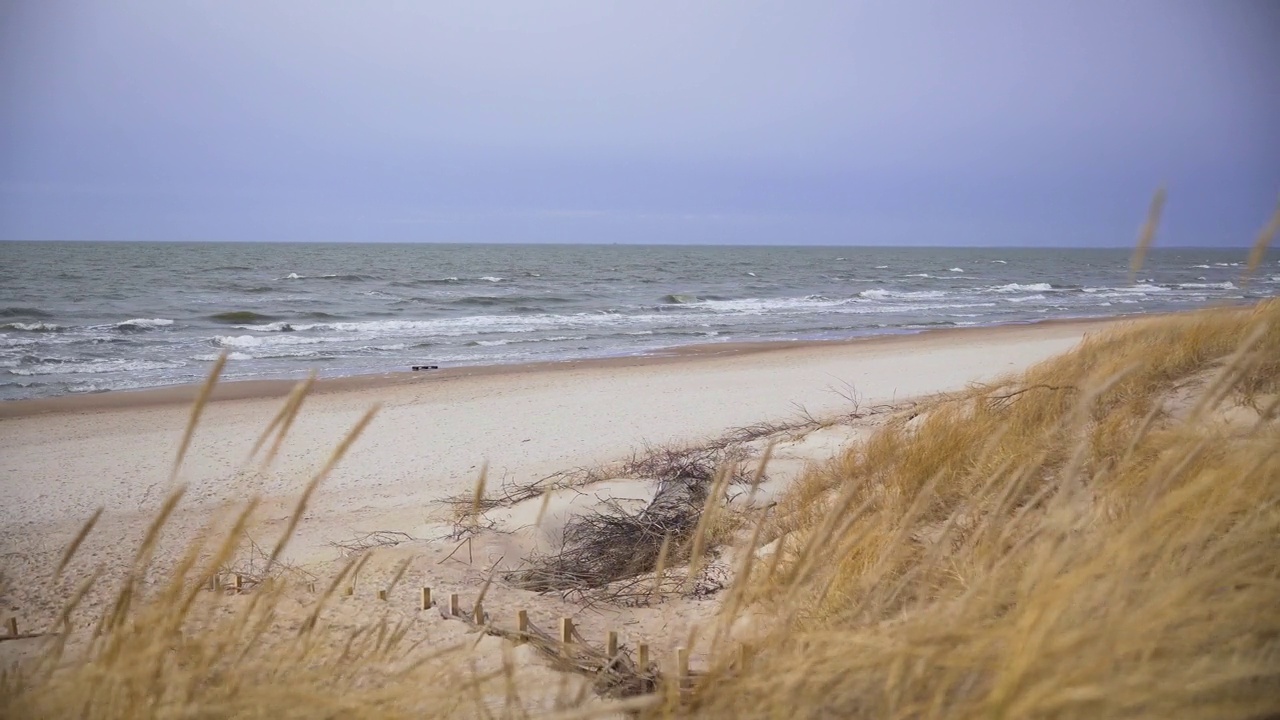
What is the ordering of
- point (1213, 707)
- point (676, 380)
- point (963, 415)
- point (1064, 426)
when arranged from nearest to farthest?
1. point (1213, 707)
2. point (1064, 426)
3. point (963, 415)
4. point (676, 380)

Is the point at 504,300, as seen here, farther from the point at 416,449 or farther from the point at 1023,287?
the point at 1023,287

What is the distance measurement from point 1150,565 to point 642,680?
1.55 metres

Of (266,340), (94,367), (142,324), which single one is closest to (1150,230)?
(94,367)

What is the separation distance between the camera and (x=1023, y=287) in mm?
42250

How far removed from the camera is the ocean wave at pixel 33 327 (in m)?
19.2

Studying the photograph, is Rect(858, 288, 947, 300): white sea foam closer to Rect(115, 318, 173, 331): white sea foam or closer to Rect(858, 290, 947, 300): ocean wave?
Rect(858, 290, 947, 300): ocean wave

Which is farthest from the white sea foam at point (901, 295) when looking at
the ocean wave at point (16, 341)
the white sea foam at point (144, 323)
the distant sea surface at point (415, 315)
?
the ocean wave at point (16, 341)

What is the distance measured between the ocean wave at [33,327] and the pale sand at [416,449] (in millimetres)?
9746

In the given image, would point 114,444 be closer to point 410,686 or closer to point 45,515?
point 45,515

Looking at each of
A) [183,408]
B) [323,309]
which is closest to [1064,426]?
[183,408]

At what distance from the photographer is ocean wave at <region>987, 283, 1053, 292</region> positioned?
4028cm

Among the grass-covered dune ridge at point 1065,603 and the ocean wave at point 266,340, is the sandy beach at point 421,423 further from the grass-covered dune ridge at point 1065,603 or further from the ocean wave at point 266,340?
the ocean wave at point 266,340

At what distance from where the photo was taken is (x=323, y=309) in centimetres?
2591

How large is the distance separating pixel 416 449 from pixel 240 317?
17.9m
